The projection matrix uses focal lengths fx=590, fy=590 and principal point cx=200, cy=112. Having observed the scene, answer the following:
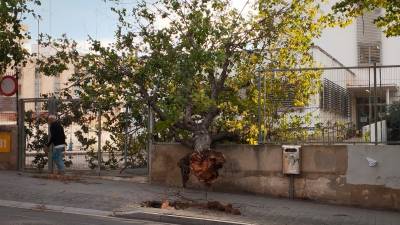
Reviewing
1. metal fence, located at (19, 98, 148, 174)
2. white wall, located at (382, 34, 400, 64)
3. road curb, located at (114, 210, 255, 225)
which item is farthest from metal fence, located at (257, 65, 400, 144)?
white wall, located at (382, 34, 400, 64)

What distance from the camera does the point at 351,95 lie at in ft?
45.8

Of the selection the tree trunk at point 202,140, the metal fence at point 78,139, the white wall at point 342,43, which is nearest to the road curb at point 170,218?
the tree trunk at point 202,140

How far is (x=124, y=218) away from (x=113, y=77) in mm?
5135

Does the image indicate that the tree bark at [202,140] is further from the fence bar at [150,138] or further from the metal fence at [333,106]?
the fence bar at [150,138]

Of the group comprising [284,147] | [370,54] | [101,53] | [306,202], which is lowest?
[306,202]

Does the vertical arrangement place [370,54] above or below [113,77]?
above

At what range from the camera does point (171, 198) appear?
1310cm

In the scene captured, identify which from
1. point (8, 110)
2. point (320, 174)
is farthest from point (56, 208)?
point (8, 110)

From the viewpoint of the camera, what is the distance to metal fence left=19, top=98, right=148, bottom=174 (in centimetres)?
1637

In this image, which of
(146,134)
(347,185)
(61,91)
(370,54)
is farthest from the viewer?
(370,54)

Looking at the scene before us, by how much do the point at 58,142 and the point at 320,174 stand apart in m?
7.04

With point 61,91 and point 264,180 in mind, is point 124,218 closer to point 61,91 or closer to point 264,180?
point 264,180

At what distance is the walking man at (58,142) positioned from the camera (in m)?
16.0

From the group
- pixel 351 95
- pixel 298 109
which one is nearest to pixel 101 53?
pixel 298 109
